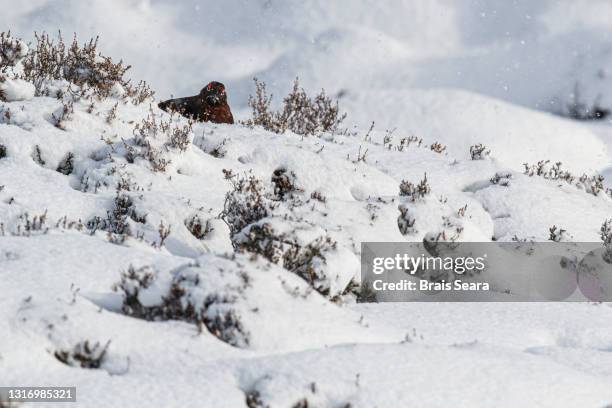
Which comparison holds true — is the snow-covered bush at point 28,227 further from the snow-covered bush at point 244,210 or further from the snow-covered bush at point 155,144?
the snow-covered bush at point 155,144

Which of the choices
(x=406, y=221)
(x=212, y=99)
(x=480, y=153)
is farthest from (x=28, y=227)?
(x=480, y=153)

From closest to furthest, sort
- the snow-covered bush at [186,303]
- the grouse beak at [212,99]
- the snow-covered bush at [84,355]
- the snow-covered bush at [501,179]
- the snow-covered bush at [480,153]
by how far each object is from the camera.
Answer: the snow-covered bush at [84,355]
the snow-covered bush at [186,303]
the snow-covered bush at [501,179]
the snow-covered bush at [480,153]
the grouse beak at [212,99]

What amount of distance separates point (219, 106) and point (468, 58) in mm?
17978

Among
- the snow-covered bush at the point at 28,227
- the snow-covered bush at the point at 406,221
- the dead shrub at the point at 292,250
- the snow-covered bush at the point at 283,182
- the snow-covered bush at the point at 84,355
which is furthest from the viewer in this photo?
the snow-covered bush at the point at 283,182

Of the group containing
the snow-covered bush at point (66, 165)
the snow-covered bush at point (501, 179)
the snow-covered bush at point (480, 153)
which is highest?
the snow-covered bush at point (480, 153)

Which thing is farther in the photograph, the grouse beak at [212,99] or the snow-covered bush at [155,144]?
the grouse beak at [212,99]

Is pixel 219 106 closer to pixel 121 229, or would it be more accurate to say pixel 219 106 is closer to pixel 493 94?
pixel 121 229

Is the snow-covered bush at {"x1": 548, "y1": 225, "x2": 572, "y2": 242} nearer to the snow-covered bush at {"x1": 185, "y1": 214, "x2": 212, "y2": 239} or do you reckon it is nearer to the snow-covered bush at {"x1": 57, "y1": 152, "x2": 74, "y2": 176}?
the snow-covered bush at {"x1": 185, "y1": 214, "x2": 212, "y2": 239}

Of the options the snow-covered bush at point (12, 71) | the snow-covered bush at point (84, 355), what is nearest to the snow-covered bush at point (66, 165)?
the snow-covered bush at point (12, 71)

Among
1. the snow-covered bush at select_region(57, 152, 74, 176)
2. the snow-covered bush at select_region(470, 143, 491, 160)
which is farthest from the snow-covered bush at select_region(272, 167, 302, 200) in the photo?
the snow-covered bush at select_region(470, 143, 491, 160)

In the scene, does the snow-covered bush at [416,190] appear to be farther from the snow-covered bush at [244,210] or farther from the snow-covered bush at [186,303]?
the snow-covered bush at [186,303]

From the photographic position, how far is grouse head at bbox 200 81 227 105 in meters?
11.0

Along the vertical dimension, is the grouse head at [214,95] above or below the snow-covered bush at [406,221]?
above

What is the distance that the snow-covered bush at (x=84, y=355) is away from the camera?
3268mm
